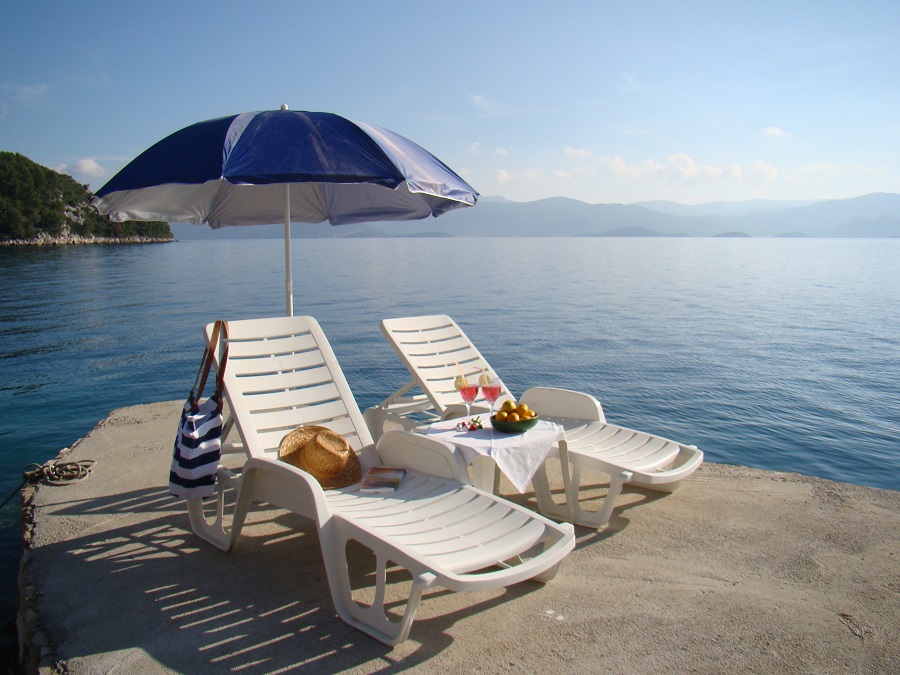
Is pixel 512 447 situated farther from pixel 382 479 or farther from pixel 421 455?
pixel 382 479

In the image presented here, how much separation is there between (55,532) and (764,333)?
18025 millimetres

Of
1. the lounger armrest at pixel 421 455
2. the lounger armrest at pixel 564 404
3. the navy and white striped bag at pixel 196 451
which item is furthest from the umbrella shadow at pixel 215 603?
the lounger armrest at pixel 564 404

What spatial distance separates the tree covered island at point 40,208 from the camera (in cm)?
7844

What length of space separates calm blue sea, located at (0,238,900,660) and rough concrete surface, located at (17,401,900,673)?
3.78 feet

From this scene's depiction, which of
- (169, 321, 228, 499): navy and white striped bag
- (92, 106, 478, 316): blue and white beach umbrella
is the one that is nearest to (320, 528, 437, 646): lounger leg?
(169, 321, 228, 499): navy and white striped bag

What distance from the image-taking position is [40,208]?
82250 mm

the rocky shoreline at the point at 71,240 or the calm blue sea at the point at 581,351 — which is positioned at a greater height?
the rocky shoreline at the point at 71,240

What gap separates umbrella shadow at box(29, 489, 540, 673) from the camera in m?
2.56

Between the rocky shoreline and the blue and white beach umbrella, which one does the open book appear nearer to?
the blue and white beach umbrella

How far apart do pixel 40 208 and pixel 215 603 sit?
95.8m

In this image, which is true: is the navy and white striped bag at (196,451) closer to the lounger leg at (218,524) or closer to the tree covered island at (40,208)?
the lounger leg at (218,524)

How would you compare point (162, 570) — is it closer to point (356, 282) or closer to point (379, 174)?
point (379, 174)

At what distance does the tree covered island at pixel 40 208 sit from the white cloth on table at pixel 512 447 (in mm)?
80821

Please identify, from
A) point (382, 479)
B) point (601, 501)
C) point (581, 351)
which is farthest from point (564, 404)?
point (581, 351)
